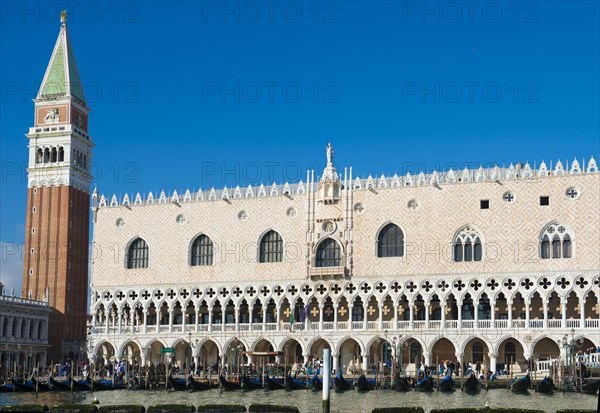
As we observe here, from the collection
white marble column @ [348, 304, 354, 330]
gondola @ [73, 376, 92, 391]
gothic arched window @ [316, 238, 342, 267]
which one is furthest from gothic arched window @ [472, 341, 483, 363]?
gondola @ [73, 376, 92, 391]

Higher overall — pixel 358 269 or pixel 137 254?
pixel 137 254

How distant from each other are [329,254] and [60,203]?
17509mm

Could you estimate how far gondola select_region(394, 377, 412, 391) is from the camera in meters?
33.7

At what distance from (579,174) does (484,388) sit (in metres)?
9.93

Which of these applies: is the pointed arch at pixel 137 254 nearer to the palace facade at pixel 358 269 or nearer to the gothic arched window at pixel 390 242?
the palace facade at pixel 358 269

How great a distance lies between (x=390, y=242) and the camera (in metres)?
41.9

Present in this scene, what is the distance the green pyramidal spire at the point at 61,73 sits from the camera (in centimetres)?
5550

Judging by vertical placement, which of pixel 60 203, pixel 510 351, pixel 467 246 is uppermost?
pixel 60 203

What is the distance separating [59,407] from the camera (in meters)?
25.0

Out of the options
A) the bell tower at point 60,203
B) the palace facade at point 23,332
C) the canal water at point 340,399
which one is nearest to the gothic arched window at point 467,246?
the canal water at point 340,399

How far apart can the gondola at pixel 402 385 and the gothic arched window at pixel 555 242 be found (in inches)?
342

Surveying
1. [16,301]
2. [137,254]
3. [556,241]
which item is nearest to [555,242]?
[556,241]

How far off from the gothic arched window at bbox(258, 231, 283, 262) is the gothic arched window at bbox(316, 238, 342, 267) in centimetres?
179

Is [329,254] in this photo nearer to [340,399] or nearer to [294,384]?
[294,384]
